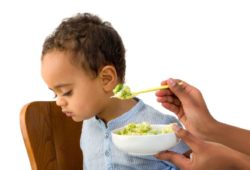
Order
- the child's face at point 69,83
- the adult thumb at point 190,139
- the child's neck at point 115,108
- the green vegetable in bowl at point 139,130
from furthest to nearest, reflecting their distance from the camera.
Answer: the child's neck at point 115,108
the child's face at point 69,83
the green vegetable in bowl at point 139,130
the adult thumb at point 190,139

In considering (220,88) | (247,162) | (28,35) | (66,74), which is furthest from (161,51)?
(247,162)

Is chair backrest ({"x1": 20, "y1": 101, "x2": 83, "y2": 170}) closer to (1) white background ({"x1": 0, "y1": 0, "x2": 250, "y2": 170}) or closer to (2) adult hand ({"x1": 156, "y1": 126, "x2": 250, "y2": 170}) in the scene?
(2) adult hand ({"x1": 156, "y1": 126, "x2": 250, "y2": 170})

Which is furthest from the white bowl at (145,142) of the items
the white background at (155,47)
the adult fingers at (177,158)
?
the white background at (155,47)

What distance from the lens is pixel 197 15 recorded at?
1946mm

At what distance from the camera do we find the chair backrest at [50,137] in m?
1.22

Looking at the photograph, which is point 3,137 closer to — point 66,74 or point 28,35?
point 28,35

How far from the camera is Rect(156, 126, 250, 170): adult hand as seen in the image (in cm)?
90

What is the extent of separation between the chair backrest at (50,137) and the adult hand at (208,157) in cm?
47

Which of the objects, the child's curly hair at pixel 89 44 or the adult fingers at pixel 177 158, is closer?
the adult fingers at pixel 177 158

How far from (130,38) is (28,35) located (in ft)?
1.49

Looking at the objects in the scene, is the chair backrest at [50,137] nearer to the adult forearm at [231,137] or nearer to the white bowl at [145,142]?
the white bowl at [145,142]

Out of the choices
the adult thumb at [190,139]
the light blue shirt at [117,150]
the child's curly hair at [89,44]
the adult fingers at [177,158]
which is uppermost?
the child's curly hair at [89,44]

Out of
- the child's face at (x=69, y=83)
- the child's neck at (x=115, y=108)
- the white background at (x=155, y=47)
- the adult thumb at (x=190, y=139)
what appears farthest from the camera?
the white background at (x=155, y=47)

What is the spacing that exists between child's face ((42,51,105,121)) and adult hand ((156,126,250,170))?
34 cm
